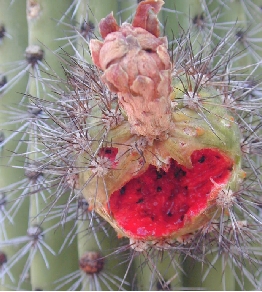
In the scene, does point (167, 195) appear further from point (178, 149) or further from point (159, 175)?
point (178, 149)

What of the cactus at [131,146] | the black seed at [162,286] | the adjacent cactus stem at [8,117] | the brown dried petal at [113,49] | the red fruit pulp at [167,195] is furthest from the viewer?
the adjacent cactus stem at [8,117]

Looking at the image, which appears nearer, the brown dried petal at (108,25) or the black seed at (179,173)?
the brown dried petal at (108,25)

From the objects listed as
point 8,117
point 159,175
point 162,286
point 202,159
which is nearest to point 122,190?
point 159,175

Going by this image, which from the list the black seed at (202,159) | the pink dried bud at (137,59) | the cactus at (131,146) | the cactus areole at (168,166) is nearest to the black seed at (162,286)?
the cactus at (131,146)

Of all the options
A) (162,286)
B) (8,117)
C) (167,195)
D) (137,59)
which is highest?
(8,117)

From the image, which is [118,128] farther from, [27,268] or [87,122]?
[27,268]

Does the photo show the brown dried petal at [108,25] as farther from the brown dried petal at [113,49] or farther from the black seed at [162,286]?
the black seed at [162,286]

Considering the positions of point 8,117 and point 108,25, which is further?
point 8,117
